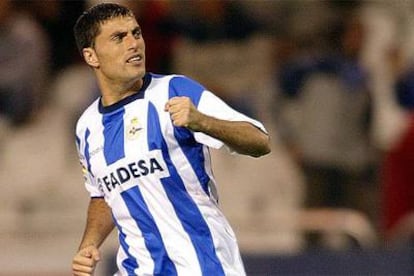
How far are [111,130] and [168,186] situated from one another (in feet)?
1.15

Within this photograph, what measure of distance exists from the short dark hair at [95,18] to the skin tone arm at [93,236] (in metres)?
0.70

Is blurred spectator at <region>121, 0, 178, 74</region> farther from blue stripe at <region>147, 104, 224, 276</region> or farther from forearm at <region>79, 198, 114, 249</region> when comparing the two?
blue stripe at <region>147, 104, 224, 276</region>

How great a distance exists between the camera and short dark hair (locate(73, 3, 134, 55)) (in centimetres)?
579

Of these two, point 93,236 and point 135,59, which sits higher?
point 135,59

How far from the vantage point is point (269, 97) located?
35.2ft

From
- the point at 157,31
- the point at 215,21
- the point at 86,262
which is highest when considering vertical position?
the point at 215,21

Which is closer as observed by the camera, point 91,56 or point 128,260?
point 128,260

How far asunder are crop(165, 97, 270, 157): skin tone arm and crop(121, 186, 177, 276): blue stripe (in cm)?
50

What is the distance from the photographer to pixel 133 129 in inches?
224

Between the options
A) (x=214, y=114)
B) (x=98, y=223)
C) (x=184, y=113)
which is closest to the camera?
(x=184, y=113)

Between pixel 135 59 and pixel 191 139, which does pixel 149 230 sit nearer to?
pixel 191 139

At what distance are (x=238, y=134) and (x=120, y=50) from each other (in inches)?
26.8

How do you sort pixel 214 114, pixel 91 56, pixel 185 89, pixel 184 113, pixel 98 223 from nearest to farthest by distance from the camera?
pixel 184 113 → pixel 214 114 → pixel 185 89 → pixel 91 56 → pixel 98 223

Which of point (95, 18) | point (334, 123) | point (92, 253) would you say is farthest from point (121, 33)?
point (334, 123)
